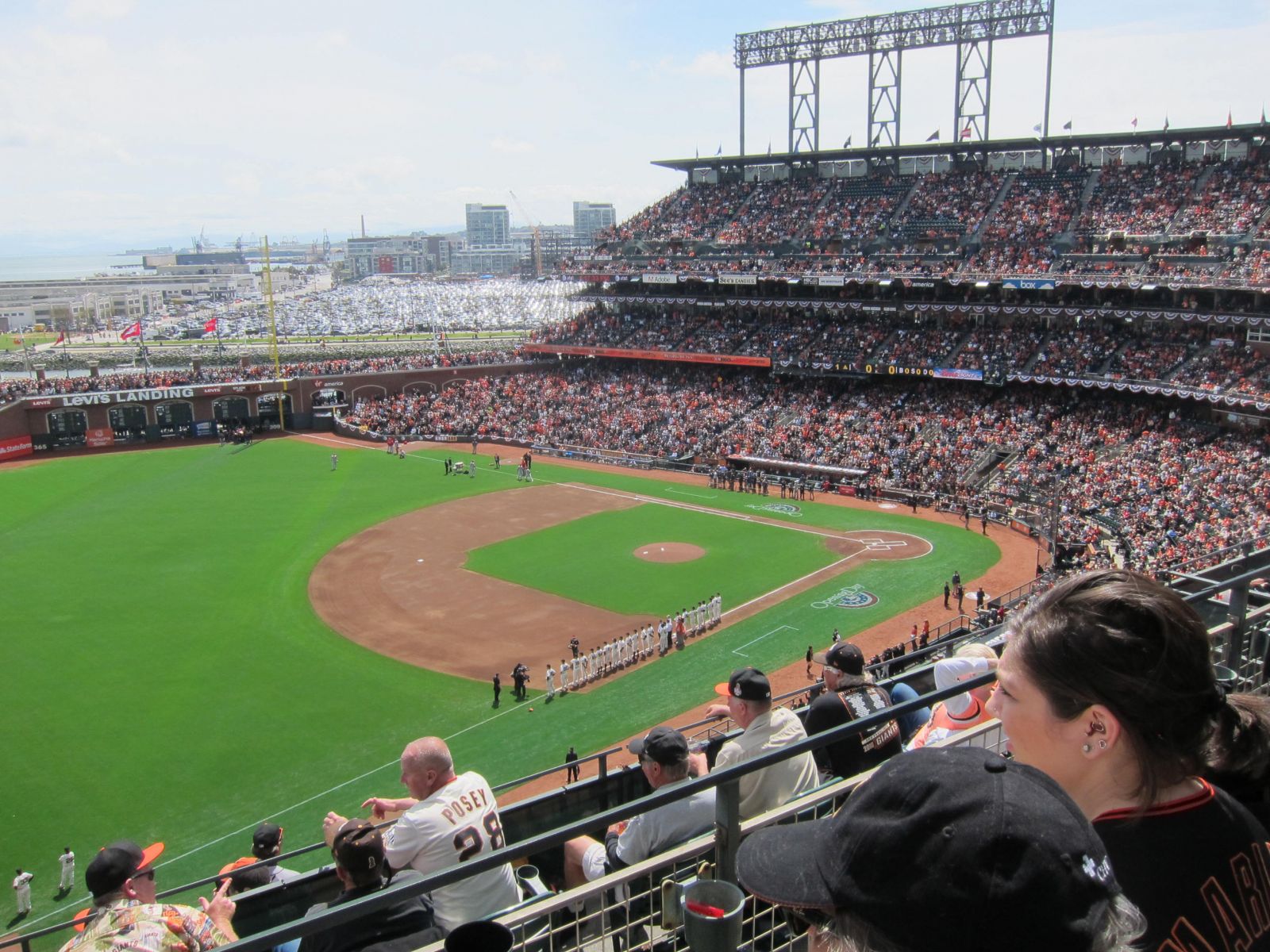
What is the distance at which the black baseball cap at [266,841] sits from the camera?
10047 mm

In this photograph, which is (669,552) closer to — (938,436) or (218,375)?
(938,436)

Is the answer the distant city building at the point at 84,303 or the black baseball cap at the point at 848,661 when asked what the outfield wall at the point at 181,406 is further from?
the distant city building at the point at 84,303

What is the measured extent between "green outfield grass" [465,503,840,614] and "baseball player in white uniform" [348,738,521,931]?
944 inches

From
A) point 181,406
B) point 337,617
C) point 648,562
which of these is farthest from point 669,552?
point 181,406

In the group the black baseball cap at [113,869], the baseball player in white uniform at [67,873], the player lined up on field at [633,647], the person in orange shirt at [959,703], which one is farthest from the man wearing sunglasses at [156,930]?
the player lined up on field at [633,647]

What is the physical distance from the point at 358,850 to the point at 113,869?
2387 millimetres

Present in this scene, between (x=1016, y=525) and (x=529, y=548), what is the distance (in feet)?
65.3

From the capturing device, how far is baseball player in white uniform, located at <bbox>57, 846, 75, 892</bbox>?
1656 centimetres

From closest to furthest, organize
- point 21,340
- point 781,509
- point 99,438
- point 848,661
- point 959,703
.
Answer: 1. point 959,703
2. point 848,661
3. point 781,509
4. point 99,438
5. point 21,340

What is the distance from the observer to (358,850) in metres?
5.06

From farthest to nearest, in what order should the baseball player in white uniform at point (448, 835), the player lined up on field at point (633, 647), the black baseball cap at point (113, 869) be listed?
the player lined up on field at point (633, 647) → the black baseball cap at point (113, 869) → the baseball player in white uniform at point (448, 835)

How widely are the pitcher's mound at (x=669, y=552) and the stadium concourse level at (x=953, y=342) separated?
20317 millimetres

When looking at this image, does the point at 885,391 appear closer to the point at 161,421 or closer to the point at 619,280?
the point at 619,280

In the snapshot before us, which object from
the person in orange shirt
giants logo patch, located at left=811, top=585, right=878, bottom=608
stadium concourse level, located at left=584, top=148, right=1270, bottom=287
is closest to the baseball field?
giants logo patch, located at left=811, top=585, right=878, bottom=608
